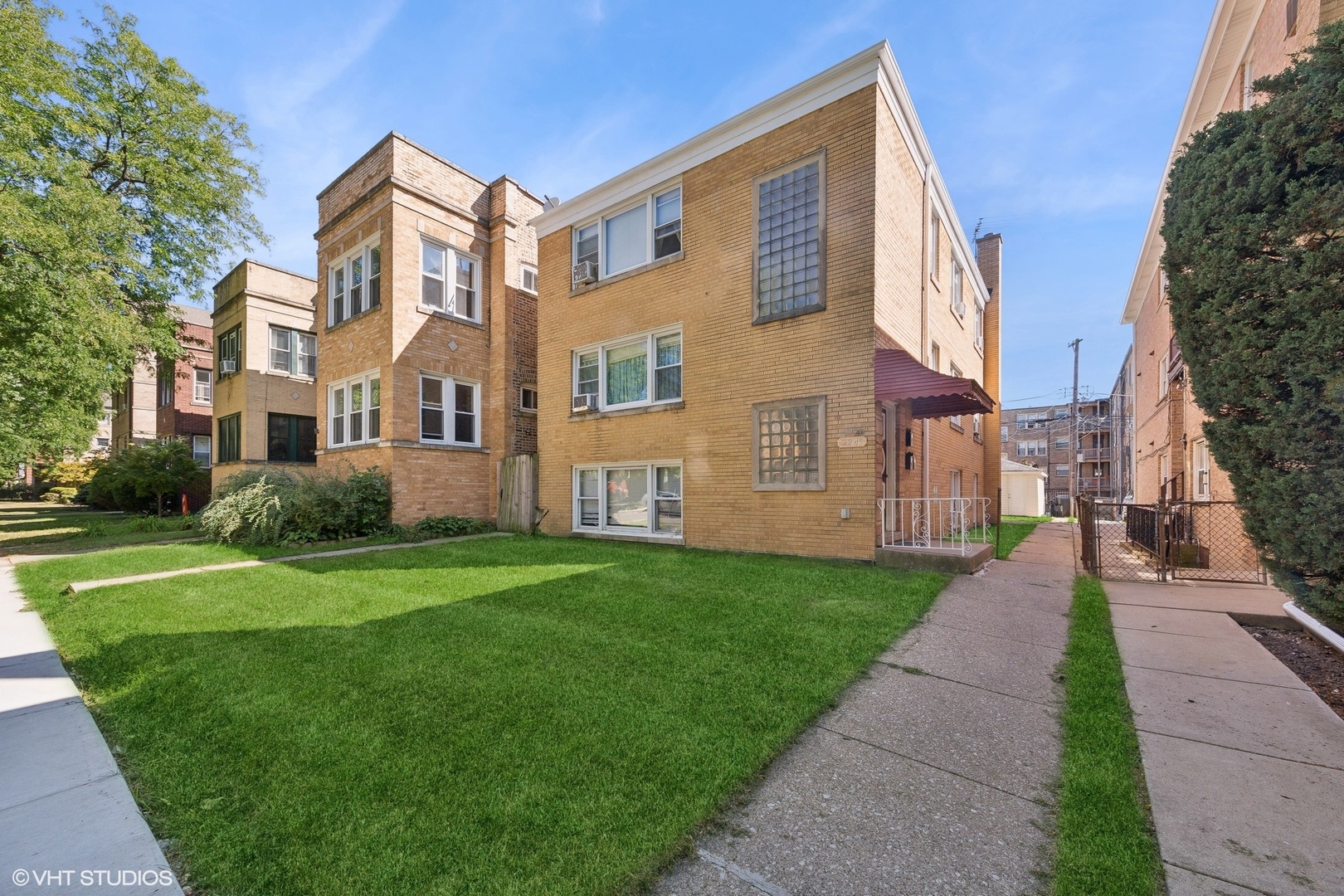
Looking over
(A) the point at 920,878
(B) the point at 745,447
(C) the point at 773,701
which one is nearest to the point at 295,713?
(C) the point at 773,701

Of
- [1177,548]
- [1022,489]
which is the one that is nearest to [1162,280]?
[1177,548]

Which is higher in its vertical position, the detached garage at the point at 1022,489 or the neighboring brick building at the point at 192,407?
the neighboring brick building at the point at 192,407

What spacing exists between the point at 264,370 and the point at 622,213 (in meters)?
14.5

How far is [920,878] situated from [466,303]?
1511cm

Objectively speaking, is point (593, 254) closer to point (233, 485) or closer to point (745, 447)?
point (745, 447)

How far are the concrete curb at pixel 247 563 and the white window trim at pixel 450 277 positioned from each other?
5742 mm

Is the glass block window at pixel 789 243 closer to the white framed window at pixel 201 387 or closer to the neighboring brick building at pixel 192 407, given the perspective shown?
the neighboring brick building at pixel 192 407

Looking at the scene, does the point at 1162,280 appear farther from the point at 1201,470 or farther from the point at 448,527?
the point at 448,527

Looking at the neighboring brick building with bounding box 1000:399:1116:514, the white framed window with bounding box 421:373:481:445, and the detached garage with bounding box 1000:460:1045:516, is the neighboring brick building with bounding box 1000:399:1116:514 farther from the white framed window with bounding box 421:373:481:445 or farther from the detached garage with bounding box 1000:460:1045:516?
the white framed window with bounding box 421:373:481:445

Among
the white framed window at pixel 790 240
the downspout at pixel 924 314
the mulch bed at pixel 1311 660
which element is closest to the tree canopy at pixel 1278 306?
the mulch bed at pixel 1311 660

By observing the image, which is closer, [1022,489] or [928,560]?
[928,560]

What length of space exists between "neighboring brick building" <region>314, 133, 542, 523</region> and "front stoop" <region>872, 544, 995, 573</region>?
10.0m

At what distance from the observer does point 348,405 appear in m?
14.6

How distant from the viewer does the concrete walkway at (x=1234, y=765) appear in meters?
2.13
